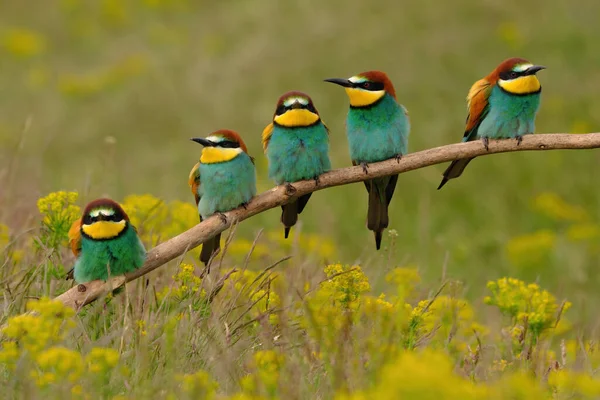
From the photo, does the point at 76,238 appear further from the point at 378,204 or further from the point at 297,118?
the point at 378,204

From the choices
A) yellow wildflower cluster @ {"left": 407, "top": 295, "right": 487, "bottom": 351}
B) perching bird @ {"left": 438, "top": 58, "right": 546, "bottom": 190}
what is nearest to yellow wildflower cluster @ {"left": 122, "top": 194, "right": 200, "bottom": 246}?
yellow wildflower cluster @ {"left": 407, "top": 295, "right": 487, "bottom": 351}

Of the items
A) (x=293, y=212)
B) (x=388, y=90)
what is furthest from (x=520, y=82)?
(x=293, y=212)

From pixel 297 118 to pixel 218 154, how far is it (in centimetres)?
39

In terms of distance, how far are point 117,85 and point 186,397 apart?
1039 centimetres

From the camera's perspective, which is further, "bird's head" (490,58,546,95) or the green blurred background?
the green blurred background

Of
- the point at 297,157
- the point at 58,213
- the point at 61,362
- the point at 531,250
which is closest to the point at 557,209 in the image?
the point at 531,250

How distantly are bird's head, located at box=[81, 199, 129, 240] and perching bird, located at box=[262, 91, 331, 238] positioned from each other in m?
0.74

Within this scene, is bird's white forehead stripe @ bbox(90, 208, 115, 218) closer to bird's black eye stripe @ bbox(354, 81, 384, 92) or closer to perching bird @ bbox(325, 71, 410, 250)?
perching bird @ bbox(325, 71, 410, 250)

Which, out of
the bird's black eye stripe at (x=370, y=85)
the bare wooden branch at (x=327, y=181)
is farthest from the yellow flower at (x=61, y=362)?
the bird's black eye stripe at (x=370, y=85)

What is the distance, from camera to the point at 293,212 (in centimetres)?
410

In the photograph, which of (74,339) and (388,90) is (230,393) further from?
(388,90)

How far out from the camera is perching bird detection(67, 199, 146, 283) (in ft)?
11.8

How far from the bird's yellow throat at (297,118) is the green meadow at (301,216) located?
2.22ft

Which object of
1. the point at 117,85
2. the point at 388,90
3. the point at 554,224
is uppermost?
the point at 388,90
